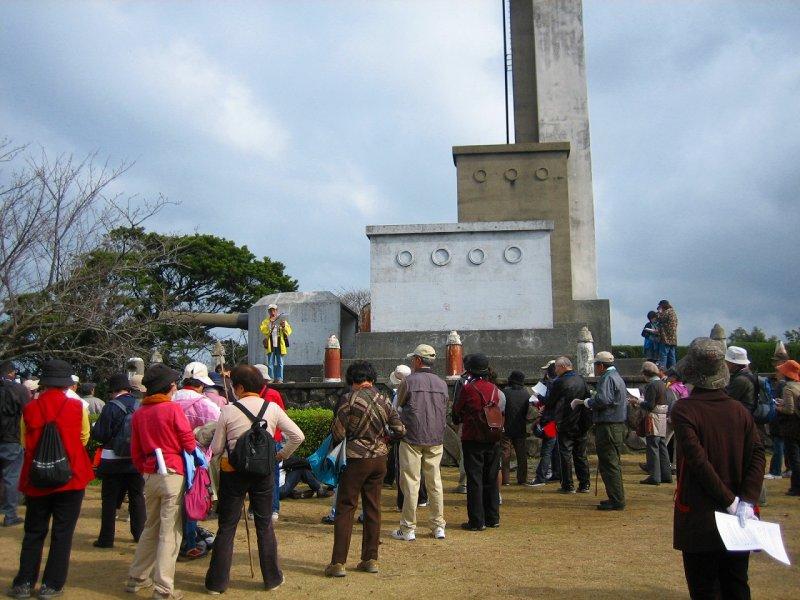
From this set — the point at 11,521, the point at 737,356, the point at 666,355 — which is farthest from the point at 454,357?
the point at 11,521

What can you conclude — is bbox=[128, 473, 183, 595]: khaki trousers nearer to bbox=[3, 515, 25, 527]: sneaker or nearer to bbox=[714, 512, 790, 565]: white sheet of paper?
bbox=[3, 515, 25, 527]: sneaker

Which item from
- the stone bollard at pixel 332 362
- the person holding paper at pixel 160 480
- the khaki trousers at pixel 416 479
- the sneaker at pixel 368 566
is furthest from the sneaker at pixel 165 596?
the stone bollard at pixel 332 362

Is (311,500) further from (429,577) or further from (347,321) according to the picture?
(347,321)

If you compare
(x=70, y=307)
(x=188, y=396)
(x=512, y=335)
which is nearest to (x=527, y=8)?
(x=512, y=335)

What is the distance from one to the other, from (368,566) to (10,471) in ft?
14.1

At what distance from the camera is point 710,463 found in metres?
3.73

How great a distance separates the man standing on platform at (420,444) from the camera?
22.2 feet

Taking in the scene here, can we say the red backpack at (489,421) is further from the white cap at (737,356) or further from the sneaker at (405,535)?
the white cap at (737,356)

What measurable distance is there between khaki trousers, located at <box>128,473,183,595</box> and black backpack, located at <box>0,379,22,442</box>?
3.18 meters

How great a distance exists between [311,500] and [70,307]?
564 cm

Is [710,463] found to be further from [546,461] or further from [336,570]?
[546,461]

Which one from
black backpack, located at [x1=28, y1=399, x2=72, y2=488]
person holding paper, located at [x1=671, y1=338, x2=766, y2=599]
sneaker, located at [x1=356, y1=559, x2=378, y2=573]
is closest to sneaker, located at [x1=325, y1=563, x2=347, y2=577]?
sneaker, located at [x1=356, y1=559, x2=378, y2=573]

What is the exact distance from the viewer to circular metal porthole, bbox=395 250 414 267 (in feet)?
52.3

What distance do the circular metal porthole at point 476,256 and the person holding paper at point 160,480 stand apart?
1097cm
